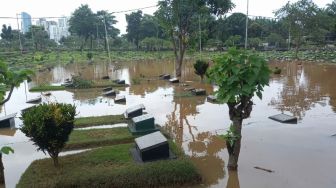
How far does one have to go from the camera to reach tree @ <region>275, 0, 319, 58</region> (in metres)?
48.5

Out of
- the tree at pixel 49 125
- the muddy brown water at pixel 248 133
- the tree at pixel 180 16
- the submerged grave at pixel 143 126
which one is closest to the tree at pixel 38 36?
the tree at pixel 180 16

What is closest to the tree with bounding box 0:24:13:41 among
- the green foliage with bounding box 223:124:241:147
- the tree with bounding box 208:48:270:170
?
the tree with bounding box 208:48:270:170

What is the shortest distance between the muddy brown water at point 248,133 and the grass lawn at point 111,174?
55 centimetres

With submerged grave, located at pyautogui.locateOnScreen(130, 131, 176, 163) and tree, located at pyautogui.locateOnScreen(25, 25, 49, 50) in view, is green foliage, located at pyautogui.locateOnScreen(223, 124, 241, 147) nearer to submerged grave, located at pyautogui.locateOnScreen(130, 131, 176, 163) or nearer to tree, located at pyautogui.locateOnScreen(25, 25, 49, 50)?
submerged grave, located at pyautogui.locateOnScreen(130, 131, 176, 163)

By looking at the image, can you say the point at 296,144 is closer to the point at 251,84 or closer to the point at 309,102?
the point at 251,84

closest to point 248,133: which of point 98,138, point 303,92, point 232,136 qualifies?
point 232,136

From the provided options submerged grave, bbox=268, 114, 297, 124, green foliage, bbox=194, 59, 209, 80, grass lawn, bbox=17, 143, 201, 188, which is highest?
green foliage, bbox=194, 59, 209, 80

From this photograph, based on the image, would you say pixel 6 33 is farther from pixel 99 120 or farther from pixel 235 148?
pixel 235 148

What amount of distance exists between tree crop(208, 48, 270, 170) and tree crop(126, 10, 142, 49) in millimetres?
67551

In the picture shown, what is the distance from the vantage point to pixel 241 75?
27.2 ft

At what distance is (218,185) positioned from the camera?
8273mm

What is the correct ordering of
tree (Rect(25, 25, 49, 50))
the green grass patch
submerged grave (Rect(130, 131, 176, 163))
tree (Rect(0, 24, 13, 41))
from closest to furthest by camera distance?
submerged grave (Rect(130, 131, 176, 163)), the green grass patch, tree (Rect(25, 25, 49, 50)), tree (Rect(0, 24, 13, 41))

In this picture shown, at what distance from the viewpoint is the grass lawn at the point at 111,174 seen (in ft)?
26.5

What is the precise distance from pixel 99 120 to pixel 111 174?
617 cm
